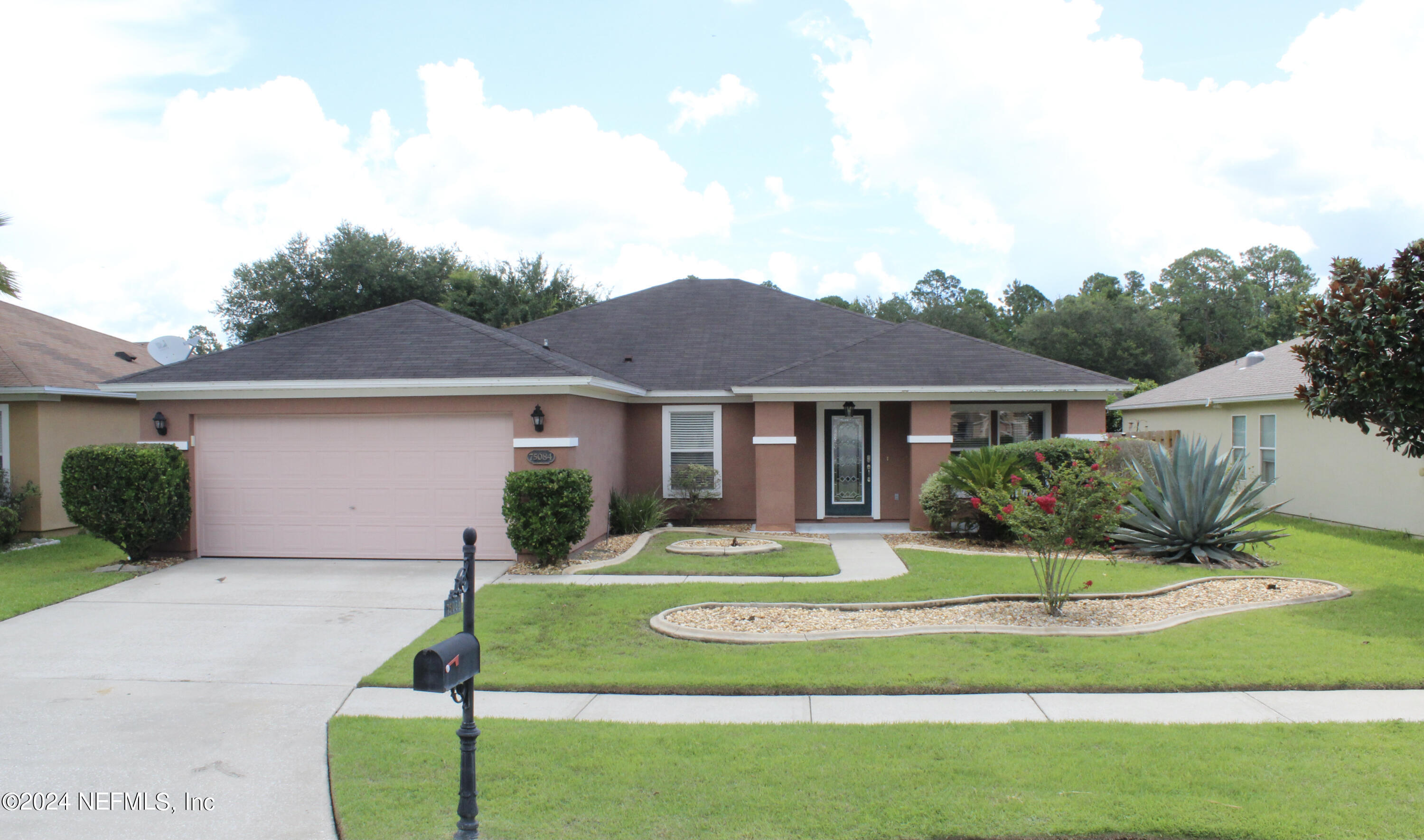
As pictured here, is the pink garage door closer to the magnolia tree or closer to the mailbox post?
the magnolia tree

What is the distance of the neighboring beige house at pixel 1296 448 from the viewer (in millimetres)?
13625

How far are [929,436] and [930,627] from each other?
695cm

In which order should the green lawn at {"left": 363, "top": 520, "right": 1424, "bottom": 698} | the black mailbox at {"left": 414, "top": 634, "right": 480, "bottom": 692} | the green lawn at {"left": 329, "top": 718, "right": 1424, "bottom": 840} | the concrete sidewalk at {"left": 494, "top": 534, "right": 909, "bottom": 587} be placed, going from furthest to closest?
1. the concrete sidewalk at {"left": 494, "top": 534, "right": 909, "bottom": 587}
2. the green lawn at {"left": 363, "top": 520, "right": 1424, "bottom": 698}
3. the green lawn at {"left": 329, "top": 718, "right": 1424, "bottom": 840}
4. the black mailbox at {"left": 414, "top": 634, "right": 480, "bottom": 692}

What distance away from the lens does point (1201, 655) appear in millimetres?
6691

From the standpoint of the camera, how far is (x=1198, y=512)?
11.0 meters

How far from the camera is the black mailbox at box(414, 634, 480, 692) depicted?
10.3ft

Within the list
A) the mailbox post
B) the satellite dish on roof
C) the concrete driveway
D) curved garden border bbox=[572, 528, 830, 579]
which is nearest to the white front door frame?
curved garden border bbox=[572, 528, 830, 579]

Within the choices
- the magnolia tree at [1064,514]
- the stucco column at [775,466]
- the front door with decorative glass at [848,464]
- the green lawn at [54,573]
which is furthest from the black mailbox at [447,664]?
the front door with decorative glass at [848,464]

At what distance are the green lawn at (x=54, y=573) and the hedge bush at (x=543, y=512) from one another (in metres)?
4.99

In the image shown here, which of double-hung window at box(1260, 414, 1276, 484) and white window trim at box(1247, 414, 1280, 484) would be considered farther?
double-hung window at box(1260, 414, 1276, 484)

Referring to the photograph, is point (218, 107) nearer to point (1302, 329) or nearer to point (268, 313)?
point (1302, 329)

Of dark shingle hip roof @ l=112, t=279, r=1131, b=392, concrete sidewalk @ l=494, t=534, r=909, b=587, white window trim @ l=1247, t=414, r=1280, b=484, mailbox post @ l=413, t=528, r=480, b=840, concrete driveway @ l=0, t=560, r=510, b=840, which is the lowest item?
concrete driveway @ l=0, t=560, r=510, b=840

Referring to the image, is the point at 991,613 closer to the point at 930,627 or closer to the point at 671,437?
the point at 930,627

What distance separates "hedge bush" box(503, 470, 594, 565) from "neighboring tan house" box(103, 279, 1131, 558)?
601 millimetres
